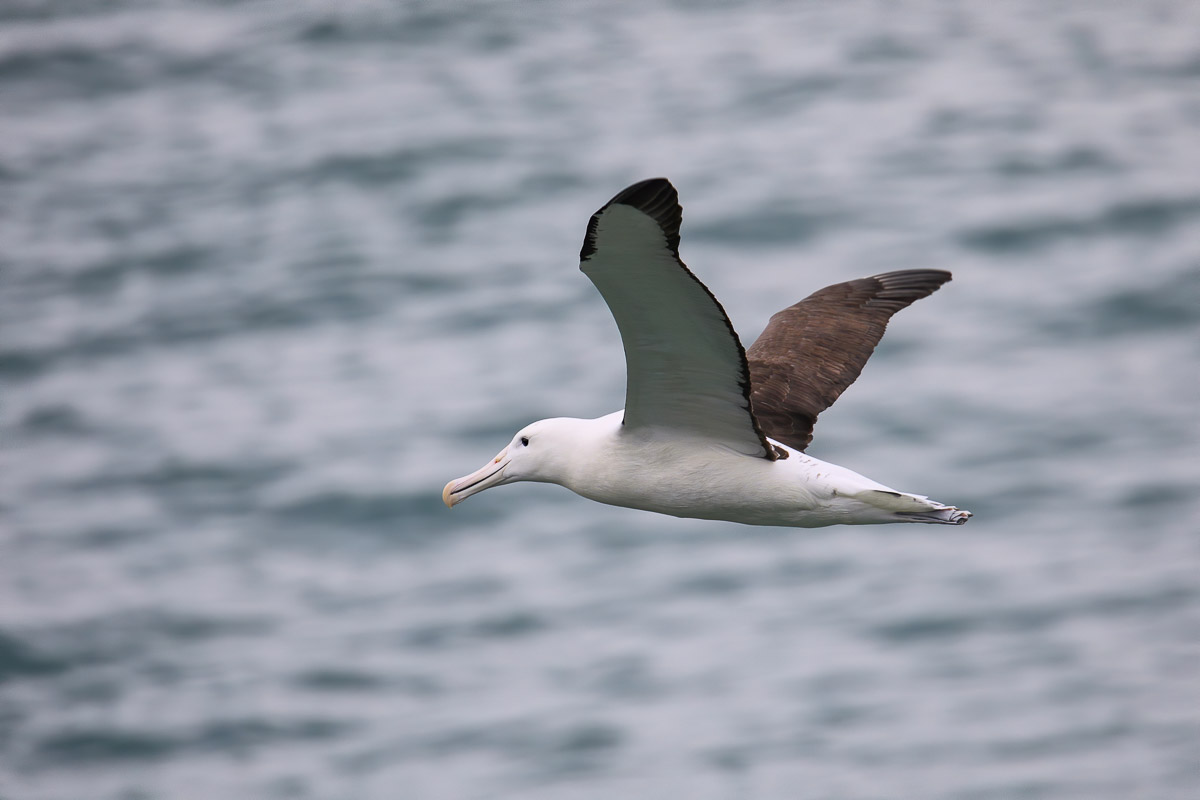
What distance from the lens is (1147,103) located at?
3853cm

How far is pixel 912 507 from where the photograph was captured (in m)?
10.4

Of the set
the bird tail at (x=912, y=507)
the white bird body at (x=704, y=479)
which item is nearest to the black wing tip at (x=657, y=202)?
the white bird body at (x=704, y=479)

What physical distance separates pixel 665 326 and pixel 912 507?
196 cm

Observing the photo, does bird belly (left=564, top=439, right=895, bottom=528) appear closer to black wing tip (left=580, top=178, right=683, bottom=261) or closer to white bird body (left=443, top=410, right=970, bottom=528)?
white bird body (left=443, top=410, right=970, bottom=528)

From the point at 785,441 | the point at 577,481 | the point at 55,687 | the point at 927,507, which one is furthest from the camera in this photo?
the point at 55,687

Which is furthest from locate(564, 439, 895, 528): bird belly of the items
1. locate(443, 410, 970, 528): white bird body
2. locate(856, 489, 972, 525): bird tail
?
locate(856, 489, 972, 525): bird tail

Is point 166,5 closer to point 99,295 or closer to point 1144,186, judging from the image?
point 99,295

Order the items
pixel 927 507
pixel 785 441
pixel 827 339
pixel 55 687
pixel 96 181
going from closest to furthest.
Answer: pixel 927 507 < pixel 785 441 < pixel 827 339 < pixel 55 687 < pixel 96 181

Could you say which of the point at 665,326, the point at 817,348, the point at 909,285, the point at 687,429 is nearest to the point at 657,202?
the point at 665,326

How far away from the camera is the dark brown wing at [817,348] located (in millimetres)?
12039

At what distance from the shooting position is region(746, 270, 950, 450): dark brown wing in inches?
474

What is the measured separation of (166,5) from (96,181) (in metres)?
6.11

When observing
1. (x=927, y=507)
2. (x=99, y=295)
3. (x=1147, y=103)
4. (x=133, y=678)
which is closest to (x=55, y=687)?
(x=133, y=678)

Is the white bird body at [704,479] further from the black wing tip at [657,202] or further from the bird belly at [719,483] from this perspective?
the black wing tip at [657,202]
